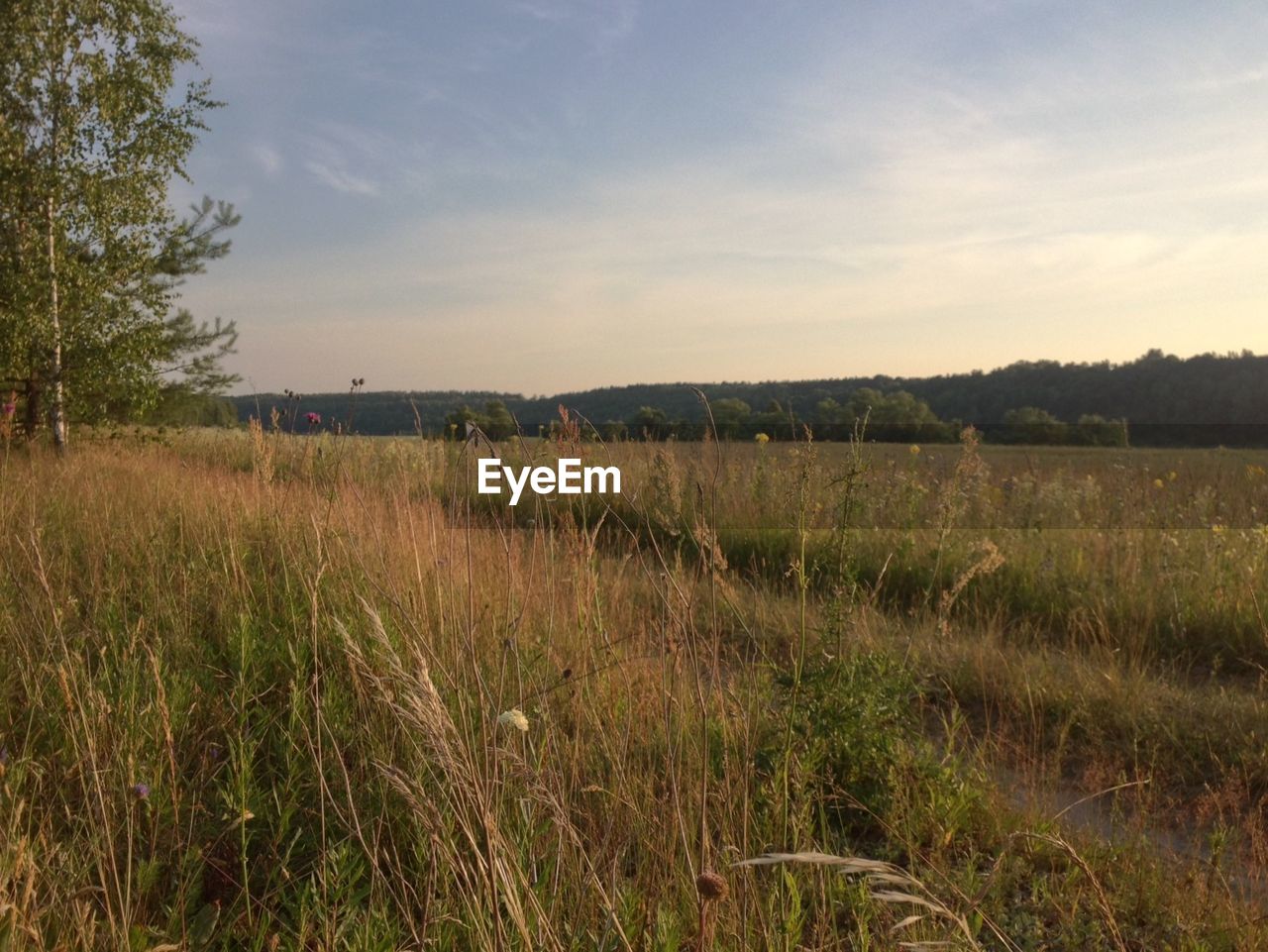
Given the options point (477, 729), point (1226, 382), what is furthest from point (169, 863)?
point (1226, 382)

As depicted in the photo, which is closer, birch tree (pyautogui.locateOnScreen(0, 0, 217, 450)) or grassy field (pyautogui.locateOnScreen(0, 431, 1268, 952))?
grassy field (pyautogui.locateOnScreen(0, 431, 1268, 952))

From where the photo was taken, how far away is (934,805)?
8.91 ft

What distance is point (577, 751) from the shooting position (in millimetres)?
2314

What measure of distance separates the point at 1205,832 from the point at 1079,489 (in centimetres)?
646

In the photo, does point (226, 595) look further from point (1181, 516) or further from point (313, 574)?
point (1181, 516)

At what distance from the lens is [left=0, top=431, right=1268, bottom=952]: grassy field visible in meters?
1.75

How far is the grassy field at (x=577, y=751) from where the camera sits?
5.73ft
